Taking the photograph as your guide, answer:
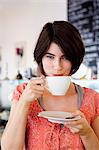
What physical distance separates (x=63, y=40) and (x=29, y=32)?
316cm

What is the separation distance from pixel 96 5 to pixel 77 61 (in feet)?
7.41

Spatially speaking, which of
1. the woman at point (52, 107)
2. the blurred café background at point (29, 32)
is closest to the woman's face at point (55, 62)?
the woman at point (52, 107)

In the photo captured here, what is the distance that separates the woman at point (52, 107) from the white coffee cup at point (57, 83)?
0.02m

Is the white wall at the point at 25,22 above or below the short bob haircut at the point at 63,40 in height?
above

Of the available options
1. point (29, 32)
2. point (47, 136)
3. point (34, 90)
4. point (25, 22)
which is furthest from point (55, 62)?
point (25, 22)

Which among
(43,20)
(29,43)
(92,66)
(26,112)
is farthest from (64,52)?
(29,43)

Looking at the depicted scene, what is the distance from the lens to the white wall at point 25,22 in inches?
137

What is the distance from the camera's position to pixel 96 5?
297cm

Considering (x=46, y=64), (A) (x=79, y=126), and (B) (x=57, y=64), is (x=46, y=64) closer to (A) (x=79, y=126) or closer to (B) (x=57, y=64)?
(B) (x=57, y=64)

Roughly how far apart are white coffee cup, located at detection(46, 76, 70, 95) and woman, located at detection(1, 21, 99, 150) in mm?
20

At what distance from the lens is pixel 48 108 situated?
86 cm

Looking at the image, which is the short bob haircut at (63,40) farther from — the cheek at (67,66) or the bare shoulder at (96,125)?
the bare shoulder at (96,125)

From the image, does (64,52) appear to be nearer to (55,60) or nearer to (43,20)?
(55,60)

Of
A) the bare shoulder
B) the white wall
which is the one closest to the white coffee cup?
the bare shoulder
